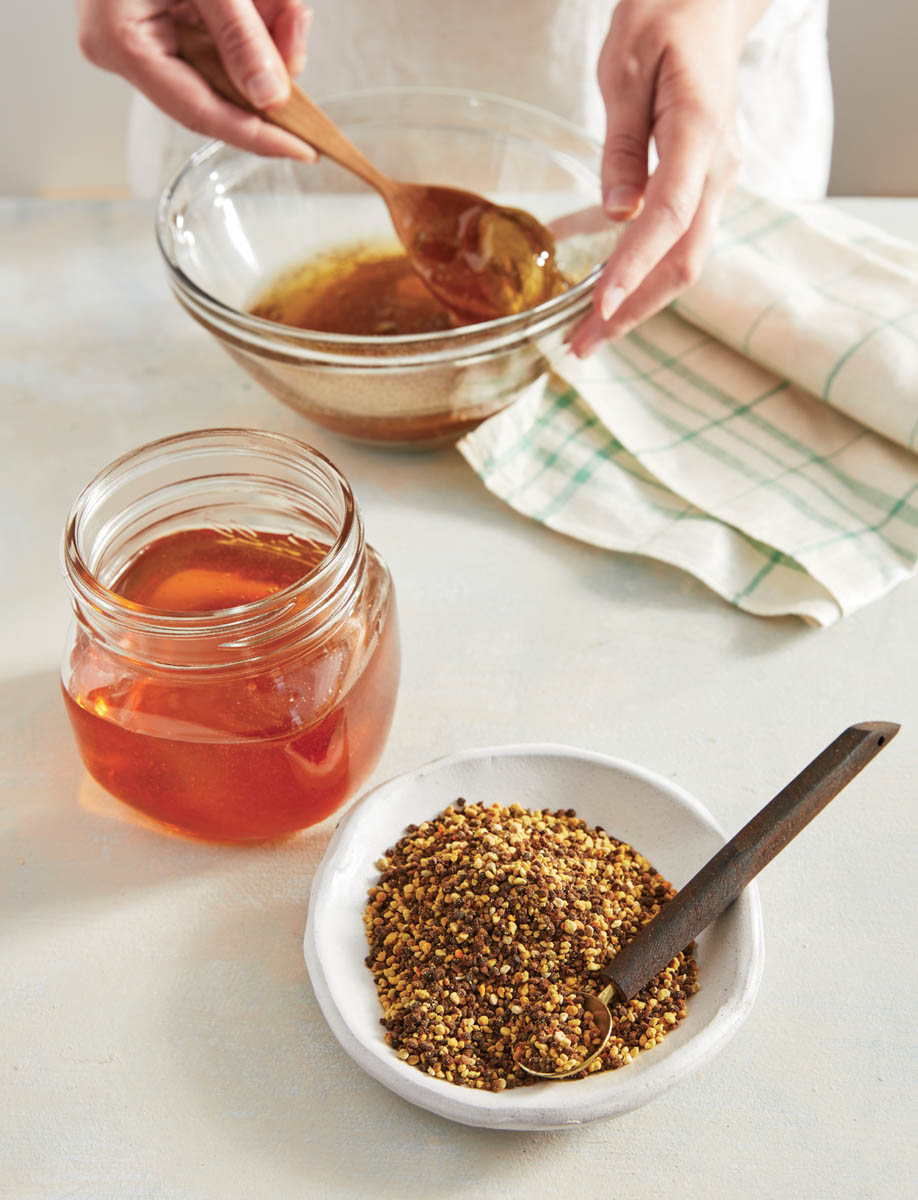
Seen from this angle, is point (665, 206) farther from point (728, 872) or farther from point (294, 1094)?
point (294, 1094)

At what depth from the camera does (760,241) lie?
1185 mm

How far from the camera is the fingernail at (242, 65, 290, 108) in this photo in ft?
3.18

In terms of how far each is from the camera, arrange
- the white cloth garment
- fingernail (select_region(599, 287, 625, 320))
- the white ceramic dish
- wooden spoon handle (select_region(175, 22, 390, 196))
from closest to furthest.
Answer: the white ceramic dish < fingernail (select_region(599, 287, 625, 320)) < wooden spoon handle (select_region(175, 22, 390, 196)) < the white cloth garment

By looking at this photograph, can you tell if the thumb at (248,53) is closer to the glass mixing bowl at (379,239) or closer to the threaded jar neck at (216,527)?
the glass mixing bowl at (379,239)

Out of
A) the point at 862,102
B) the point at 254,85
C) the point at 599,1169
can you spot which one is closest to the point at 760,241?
the point at 254,85

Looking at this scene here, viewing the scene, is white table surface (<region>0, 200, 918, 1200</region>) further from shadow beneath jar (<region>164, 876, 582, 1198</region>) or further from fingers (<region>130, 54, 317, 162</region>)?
fingers (<region>130, 54, 317, 162</region>)

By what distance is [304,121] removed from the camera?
1009 mm

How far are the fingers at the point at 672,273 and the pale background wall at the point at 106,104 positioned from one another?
124cm

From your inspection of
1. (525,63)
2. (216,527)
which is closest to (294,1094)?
(216,527)

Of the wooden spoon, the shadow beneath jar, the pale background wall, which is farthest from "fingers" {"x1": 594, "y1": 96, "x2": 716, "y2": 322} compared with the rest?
the pale background wall

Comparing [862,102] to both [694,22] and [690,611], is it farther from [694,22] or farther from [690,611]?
[690,611]

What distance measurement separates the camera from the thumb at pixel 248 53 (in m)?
0.97

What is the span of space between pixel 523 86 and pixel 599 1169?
1191mm

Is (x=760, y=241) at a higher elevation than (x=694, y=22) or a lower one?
lower
